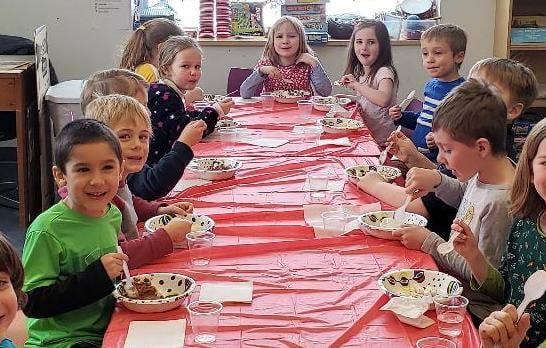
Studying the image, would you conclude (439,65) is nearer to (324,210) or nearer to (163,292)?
(324,210)

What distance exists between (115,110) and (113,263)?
599 mm

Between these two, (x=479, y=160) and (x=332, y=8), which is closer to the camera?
(x=479, y=160)

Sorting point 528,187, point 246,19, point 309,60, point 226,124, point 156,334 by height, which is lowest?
point 156,334

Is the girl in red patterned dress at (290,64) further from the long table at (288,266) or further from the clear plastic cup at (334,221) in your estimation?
the clear plastic cup at (334,221)

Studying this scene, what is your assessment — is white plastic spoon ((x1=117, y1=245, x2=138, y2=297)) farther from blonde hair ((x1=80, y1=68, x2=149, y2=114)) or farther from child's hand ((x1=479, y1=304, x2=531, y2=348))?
blonde hair ((x1=80, y1=68, x2=149, y2=114))

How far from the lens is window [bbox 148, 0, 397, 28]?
18.3ft

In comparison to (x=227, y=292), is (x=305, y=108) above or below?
above

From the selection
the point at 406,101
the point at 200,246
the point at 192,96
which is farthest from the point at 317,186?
the point at 192,96

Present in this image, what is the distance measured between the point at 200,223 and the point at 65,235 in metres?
0.50

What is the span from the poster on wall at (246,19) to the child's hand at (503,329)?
422cm

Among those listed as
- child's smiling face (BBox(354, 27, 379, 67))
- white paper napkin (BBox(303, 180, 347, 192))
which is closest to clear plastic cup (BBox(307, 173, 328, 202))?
white paper napkin (BBox(303, 180, 347, 192))

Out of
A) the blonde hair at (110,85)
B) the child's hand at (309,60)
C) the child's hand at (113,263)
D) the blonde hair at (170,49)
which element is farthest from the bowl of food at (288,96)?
Result: the child's hand at (113,263)

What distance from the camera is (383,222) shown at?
217 cm

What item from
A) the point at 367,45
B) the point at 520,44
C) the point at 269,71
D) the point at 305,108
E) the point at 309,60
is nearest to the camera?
the point at 305,108
